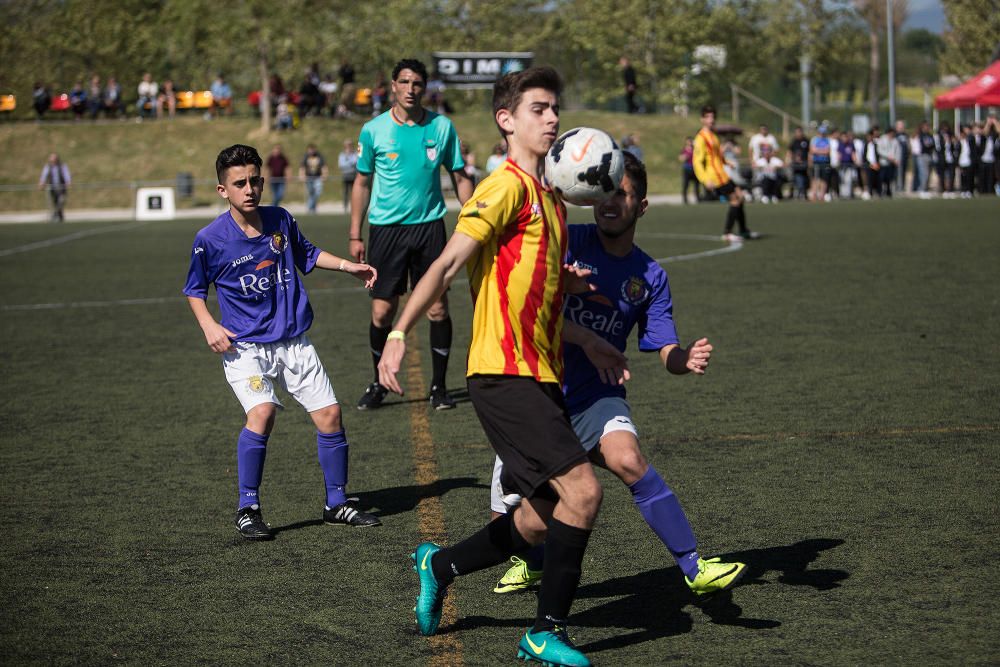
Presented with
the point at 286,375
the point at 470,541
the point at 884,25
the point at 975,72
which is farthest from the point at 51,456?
the point at 884,25

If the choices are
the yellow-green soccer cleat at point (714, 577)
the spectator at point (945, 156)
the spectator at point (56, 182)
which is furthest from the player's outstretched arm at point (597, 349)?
the spectator at point (56, 182)

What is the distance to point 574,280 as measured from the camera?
473cm

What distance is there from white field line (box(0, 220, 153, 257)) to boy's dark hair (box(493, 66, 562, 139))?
2310cm

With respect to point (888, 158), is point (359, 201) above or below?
below

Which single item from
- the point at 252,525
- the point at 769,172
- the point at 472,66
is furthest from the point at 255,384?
the point at 472,66

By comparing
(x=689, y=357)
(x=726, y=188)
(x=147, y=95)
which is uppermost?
(x=147, y=95)

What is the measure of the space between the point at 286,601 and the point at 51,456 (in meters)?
3.48

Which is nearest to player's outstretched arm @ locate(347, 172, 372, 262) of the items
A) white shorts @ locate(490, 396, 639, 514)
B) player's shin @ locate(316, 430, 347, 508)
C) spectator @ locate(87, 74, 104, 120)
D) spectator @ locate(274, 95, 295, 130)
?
player's shin @ locate(316, 430, 347, 508)

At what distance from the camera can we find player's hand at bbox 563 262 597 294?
4.70m

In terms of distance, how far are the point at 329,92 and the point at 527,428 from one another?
175ft

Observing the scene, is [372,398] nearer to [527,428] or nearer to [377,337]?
[377,337]

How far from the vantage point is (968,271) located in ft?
53.8

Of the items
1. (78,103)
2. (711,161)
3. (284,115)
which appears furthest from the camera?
(78,103)

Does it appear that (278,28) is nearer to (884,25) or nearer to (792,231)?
(792,231)
